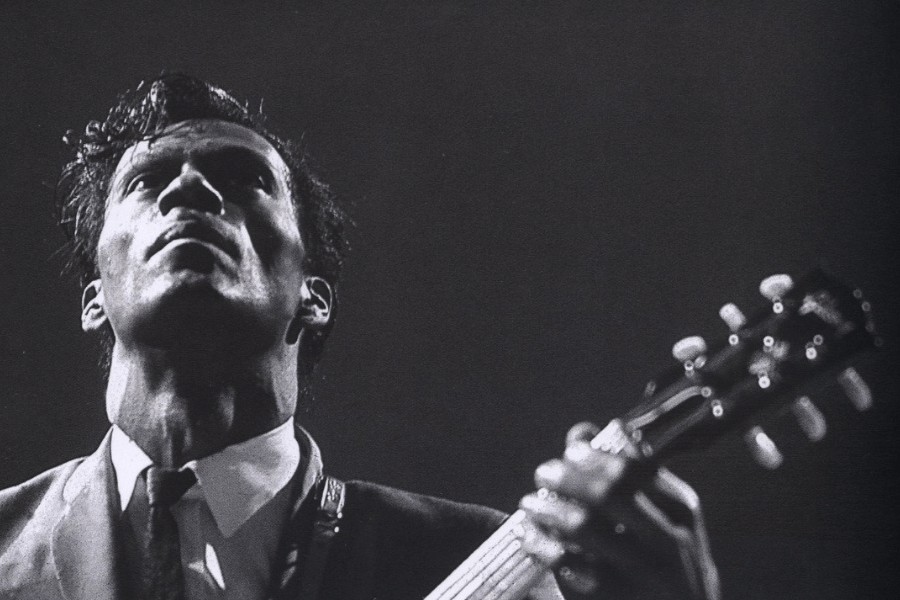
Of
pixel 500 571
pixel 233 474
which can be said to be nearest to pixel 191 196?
pixel 233 474

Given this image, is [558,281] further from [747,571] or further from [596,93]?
[747,571]

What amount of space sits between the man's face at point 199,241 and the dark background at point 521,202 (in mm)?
112

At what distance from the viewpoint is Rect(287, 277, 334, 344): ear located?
1796 millimetres

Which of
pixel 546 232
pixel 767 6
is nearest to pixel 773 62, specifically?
pixel 767 6

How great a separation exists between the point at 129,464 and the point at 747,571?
100 centimetres

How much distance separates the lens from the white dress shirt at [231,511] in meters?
1.67

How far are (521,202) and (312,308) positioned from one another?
403 millimetres

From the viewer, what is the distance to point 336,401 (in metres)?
1.81

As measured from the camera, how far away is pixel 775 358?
4.14ft

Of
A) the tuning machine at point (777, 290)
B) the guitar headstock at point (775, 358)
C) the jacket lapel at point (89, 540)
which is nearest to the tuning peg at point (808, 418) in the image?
the guitar headstock at point (775, 358)

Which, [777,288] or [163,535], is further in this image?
[163,535]

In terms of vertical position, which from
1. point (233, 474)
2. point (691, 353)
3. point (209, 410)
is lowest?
point (691, 353)

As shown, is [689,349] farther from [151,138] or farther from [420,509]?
[151,138]

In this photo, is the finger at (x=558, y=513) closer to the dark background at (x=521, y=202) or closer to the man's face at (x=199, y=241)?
the dark background at (x=521, y=202)
